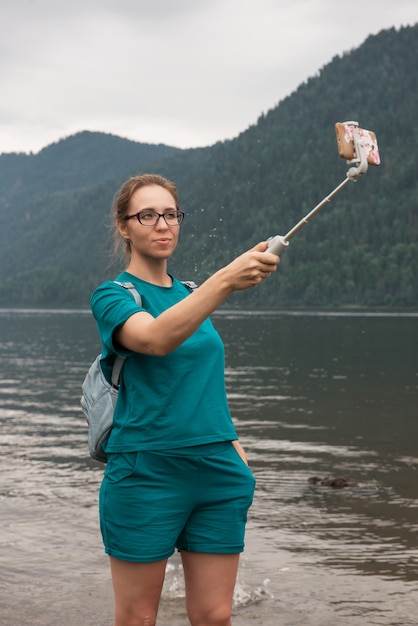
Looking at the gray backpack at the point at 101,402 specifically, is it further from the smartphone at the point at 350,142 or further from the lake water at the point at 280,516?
the lake water at the point at 280,516

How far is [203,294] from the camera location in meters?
3.02

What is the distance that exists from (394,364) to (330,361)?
14.3ft

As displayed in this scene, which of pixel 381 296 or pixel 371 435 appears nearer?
pixel 371 435

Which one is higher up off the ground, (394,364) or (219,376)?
(219,376)

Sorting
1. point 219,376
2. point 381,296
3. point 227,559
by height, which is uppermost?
point 219,376

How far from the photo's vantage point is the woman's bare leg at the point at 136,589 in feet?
11.1

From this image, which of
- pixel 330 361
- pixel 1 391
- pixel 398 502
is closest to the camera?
pixel 398 502

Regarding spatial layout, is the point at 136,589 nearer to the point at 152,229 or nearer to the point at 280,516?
the point at 152,229

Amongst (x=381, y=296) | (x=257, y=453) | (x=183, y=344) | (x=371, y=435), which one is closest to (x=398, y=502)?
(x=257, y=453)

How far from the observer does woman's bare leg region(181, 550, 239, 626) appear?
11.3ft

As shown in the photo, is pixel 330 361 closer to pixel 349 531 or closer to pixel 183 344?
pixel 349 531

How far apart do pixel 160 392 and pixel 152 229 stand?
2.13 feet

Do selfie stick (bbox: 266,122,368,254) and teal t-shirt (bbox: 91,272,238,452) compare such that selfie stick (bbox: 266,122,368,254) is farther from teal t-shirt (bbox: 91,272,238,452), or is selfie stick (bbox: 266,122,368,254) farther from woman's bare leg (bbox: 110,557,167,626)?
woman's bare leg (bbox: 110,557,167,626)

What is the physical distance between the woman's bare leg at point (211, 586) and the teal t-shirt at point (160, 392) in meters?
0.47
